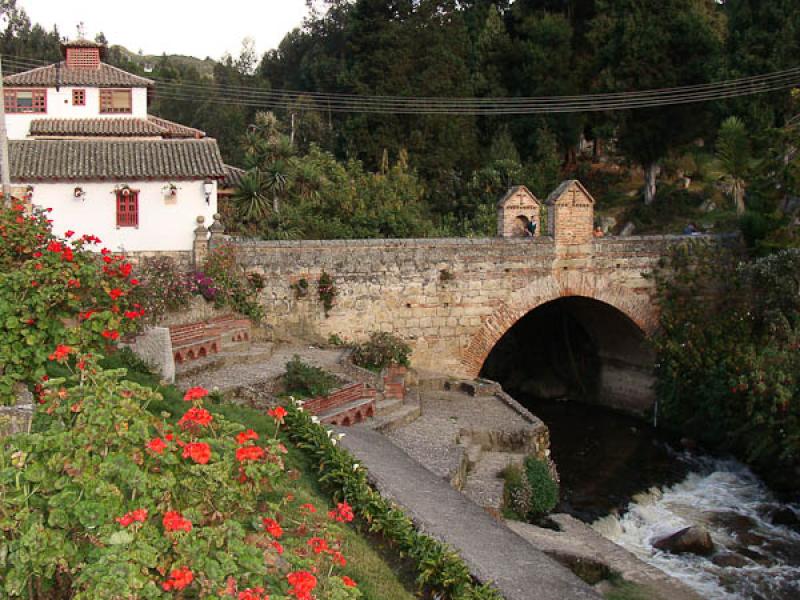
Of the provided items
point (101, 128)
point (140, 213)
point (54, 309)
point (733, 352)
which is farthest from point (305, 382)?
point (101, 128)

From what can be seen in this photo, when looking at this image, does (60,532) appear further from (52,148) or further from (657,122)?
(657,122)

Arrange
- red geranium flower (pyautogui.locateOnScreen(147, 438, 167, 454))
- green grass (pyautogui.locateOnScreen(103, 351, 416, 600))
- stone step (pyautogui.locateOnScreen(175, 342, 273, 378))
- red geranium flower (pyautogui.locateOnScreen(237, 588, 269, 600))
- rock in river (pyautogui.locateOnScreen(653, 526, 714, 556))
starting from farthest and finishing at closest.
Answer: stone step (pyautogui.locateOnScreen(175, 342, 273, 378)) < rock in river (pyautogui.locateOnScreen(653, 526, 714, 556)) < green grass (pyautogui.locateOnScreen(103, 351, 416, 600)) < red geranium flower (pyautogui.locateOnScreen(147, 438, 167, 454)) < red geranium flower (pyautogui.locateOnScreen(237, 588, 269, 600))

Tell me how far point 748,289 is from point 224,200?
16.5 meters

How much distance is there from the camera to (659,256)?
2170cm

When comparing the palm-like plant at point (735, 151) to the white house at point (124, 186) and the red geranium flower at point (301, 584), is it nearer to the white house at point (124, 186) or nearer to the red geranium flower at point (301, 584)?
the white house at point (124, 186)

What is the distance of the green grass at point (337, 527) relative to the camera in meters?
8.42

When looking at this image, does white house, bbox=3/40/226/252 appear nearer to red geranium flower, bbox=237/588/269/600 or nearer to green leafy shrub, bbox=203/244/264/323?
green leafy shrub, bbox=203/244/264/323

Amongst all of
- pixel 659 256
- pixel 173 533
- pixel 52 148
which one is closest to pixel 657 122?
pixel 659 256

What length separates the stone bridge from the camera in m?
19.7

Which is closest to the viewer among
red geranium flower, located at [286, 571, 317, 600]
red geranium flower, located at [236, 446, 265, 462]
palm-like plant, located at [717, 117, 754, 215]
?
red geranium flower, located at [286, 571, 317, 600]

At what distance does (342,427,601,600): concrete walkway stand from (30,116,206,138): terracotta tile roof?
16505 mm

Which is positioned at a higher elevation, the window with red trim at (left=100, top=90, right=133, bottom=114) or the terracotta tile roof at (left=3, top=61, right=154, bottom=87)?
the terracotta tile roof at (left=3, top=61, right=154, bottom=87)

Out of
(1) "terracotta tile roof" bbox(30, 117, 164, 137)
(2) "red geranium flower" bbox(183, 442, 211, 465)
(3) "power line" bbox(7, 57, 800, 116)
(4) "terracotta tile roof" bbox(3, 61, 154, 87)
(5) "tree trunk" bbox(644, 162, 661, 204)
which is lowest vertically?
(2) "red geranium flower" bbox(183, 442, 211, 465)

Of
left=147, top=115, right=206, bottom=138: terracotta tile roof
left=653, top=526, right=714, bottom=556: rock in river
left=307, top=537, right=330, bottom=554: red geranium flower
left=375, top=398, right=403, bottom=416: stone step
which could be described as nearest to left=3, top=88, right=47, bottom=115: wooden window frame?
left=147, top=115, right=206, bottom=138: terracotta tile roof
